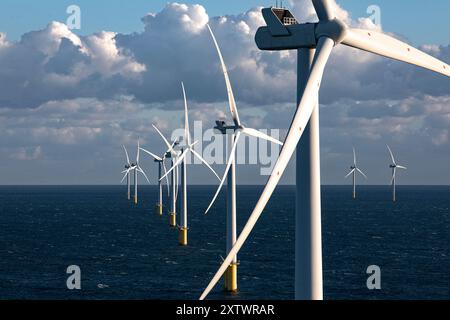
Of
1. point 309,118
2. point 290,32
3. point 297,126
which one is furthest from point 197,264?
point 297,126

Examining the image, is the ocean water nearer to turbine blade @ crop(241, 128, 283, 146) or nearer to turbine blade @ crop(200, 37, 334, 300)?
turbine blade @ crop(241, 128, 283, 146)

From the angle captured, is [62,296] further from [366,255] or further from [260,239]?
[260,239]

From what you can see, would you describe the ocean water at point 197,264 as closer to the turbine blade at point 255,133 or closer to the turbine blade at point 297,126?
the turbine blade at point 255,133

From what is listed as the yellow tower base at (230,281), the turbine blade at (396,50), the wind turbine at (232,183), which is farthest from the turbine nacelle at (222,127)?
the turbine blade at (396,50)

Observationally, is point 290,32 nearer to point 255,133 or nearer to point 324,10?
point 324,10

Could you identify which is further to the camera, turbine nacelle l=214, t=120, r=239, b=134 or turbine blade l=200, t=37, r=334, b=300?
turbine nacelle l=214, t=120, r=239, b=134

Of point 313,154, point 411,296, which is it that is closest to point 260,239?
point 411,296

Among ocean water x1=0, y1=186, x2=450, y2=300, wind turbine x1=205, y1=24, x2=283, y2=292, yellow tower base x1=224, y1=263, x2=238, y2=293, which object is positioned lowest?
ocean water x1=0, y1=186, x2=450, y2=300

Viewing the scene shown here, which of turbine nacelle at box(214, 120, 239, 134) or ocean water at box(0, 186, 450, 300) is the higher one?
turbine nacelle at box(214, 120, 239, 134)

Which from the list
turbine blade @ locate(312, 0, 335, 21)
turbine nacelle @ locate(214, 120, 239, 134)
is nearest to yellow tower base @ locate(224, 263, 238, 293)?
turbine nacelle @ locate(214, 120, 239, 134)
